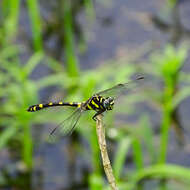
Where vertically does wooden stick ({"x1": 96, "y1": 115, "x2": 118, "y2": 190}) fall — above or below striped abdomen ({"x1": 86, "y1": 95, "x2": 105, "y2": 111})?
below

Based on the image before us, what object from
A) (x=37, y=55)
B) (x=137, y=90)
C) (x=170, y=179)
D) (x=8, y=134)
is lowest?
(x=170, y=179)

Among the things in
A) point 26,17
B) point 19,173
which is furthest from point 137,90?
point 26,17

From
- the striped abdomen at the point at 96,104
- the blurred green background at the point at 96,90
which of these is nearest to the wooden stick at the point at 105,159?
the striped abdomen at the point at 96,104

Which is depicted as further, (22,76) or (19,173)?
(19,173)

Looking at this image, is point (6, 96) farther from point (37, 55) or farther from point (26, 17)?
point (26, 17)

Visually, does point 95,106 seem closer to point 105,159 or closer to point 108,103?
point 108,103

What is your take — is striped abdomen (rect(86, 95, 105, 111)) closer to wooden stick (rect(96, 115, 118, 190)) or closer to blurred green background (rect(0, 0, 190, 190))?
wooden stick (rect(96, 115, 118, 190))

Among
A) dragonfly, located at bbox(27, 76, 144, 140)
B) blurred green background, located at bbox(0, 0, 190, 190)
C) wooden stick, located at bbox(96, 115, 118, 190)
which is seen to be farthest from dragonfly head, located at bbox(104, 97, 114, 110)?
blurred green background, located at bbox(0, 0, 190, 190)

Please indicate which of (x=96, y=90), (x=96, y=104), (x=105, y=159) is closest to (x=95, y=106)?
(x=96, y=104)
